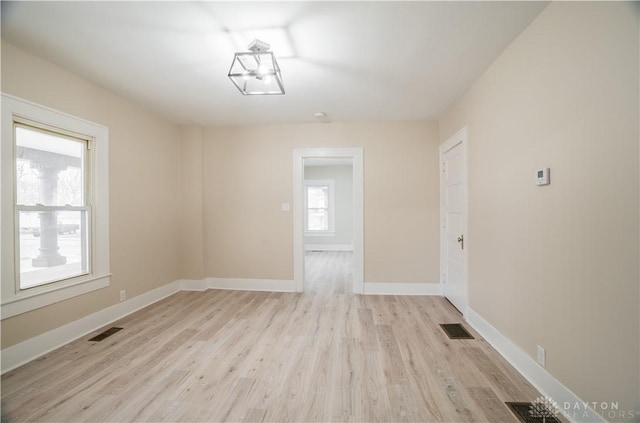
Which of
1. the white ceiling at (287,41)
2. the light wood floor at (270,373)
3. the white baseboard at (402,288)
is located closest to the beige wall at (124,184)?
the white ceiling at (287,41)

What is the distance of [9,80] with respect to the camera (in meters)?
2.10

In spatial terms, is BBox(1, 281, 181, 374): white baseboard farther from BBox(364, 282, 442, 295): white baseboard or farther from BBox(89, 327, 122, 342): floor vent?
BBox(364, 282, 442, 295): white baseboard

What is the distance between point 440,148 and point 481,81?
4.27 feet

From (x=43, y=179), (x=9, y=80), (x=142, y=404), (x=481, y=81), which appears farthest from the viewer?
(x=481, y=81)

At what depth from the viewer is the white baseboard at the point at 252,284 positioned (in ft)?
13.7

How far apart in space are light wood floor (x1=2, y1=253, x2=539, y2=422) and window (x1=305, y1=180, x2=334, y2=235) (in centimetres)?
529

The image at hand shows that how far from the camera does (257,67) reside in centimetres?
241

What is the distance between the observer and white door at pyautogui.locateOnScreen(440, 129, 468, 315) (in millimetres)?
3074

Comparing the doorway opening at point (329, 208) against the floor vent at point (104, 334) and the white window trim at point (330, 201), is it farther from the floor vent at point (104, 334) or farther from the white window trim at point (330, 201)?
the floor vent at point (104, 334)

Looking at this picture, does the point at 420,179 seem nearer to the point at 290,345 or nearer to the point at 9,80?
the point at 290,345

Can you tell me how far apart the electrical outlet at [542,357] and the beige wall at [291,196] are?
2091 mm

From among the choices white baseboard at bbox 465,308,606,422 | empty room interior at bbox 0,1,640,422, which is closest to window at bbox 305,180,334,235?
empty room interior at bbox 0,1,640,422

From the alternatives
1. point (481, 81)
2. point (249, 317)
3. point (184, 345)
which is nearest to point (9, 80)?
point (184, 345)

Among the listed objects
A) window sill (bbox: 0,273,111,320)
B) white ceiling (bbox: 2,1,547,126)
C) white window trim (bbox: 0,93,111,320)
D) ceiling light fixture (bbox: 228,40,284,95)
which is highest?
white ceiling (bbox: 2,1,547,126)
